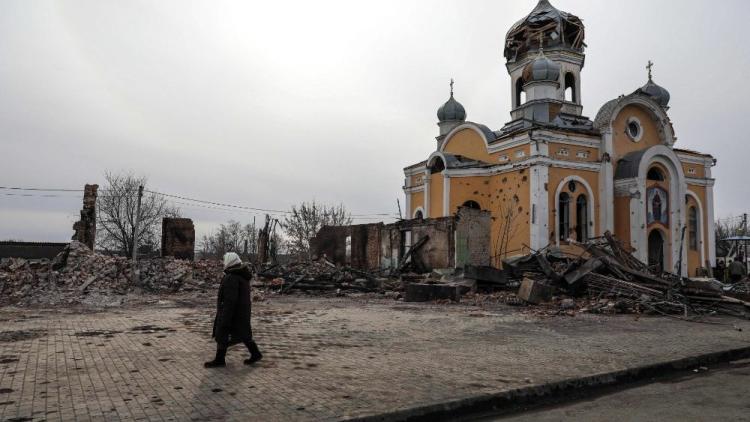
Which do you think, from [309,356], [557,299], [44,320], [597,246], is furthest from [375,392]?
[597,246]

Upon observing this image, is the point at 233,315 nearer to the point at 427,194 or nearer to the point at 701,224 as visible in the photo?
the point at 427,194

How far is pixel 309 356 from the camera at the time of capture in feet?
22.6

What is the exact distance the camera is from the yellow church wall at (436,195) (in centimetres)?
2941

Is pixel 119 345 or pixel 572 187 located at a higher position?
pixel 572 187

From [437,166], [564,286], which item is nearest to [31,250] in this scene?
[437,166]

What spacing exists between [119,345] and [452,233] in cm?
1641

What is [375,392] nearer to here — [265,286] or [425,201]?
[265,286]

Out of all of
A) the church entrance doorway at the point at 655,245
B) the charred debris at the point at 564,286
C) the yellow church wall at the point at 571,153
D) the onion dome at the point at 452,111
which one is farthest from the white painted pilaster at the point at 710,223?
the onion dome at the point at 452,111

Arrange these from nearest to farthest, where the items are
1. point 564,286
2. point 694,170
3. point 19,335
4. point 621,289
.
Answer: point 19,335 < point 621,289 < point 564,286 < point 694,170

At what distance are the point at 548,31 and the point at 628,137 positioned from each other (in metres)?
8.40

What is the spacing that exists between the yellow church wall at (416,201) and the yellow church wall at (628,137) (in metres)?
11.1

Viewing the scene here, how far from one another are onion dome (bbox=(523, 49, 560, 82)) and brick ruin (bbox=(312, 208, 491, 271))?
37.5ft

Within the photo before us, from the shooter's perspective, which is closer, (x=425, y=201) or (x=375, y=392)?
(x=375, y=392)

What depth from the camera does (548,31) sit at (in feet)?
108
